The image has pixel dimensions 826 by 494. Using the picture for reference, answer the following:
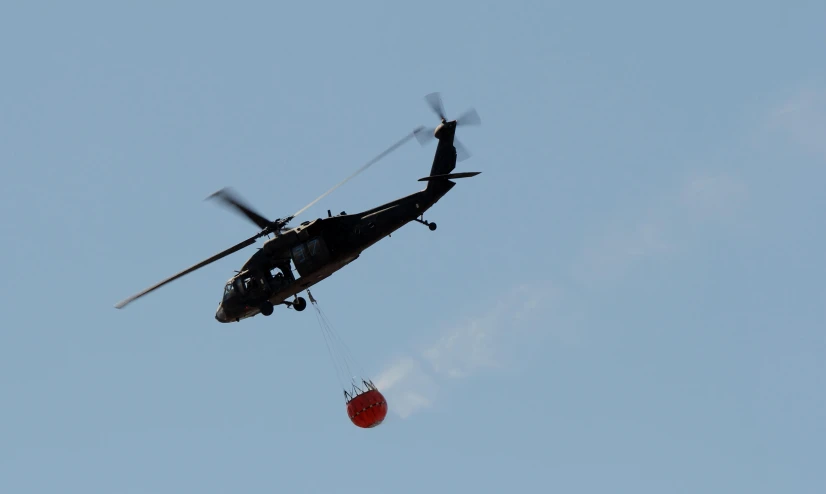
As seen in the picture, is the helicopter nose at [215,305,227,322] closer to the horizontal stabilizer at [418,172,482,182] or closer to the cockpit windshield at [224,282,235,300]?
the cockpit windshield at [224,282,235,300]

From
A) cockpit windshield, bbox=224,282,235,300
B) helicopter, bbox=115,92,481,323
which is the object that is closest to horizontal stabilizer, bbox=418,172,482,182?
helicopter, bbox=115,92,481,323

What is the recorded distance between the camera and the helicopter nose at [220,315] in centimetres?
5034

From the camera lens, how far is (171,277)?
46156mm

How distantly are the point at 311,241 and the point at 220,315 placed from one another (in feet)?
23.2

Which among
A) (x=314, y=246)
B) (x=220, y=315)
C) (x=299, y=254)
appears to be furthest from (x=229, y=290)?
(x=314, y=246)

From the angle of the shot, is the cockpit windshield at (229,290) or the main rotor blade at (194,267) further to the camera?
the cockpit windshield at (229,290)

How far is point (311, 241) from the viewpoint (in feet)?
154

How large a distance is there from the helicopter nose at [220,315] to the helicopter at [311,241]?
32 cm

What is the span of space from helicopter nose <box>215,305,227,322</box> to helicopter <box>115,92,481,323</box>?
1.03ft

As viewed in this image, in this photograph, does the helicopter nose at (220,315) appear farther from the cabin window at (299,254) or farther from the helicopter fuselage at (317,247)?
the cabin window at (299,254)

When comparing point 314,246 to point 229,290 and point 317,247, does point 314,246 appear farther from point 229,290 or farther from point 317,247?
point 229,290

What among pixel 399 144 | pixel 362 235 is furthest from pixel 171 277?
pixel 399 144

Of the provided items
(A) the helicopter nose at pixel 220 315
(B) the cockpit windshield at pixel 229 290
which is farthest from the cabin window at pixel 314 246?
(A) the helicopter nose at pixel 220 315

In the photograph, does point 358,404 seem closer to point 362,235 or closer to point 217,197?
point 362,235
